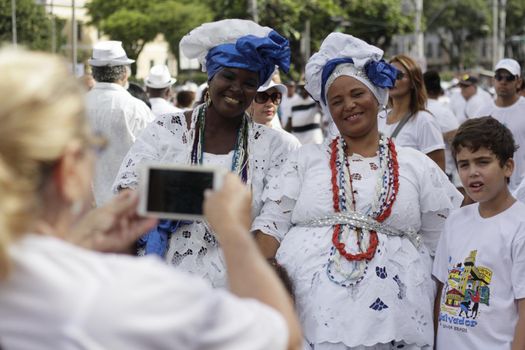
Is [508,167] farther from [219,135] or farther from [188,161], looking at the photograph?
[188,161]

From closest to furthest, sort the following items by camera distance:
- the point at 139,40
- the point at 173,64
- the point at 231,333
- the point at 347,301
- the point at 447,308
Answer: the point at 231,333 → the point at 347,301 → the point at 447,308 → the point at 139,40 → the point at 173,64

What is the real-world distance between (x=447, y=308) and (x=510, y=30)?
93.8m

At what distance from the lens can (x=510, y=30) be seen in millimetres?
95000

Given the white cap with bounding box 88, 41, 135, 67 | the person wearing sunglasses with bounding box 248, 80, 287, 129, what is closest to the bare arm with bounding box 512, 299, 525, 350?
the person wearing sunglasses with bounding box 248, 80, 287, 129

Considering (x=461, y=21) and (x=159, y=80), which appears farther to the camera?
(x=461, y=21)

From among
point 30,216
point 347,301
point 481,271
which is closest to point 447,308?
point 481,271

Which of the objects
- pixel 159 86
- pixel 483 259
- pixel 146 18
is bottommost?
pixel 483 259

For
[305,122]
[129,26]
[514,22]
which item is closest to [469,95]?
[305,122]

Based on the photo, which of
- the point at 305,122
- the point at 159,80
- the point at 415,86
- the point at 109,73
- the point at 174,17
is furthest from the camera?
the point at 174,17

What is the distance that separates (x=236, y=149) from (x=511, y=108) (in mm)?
5663

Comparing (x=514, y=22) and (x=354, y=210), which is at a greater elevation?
(x=514, y=22)

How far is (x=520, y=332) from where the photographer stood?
451cm

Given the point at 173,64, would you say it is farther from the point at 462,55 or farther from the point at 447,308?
the point at 447,308

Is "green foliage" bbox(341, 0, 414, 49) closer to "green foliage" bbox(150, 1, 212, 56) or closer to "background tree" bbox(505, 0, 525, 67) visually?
"green foliage" bbox(150, 1, 212, 56)
